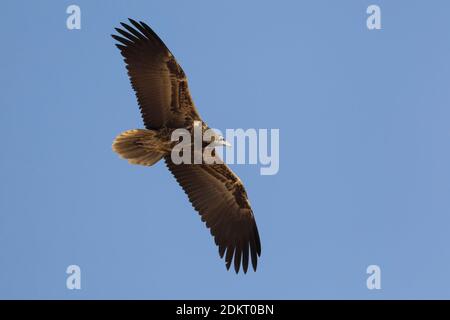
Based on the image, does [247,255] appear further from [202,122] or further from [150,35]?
[150,35]

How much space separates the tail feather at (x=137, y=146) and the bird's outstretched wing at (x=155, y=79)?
0.19m

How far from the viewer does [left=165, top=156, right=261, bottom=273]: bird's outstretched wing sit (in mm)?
12188

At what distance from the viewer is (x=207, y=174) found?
12492 millimetres

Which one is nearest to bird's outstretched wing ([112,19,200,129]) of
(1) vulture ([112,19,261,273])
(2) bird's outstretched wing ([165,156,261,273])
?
(1) vulture ([112,19,261,273])

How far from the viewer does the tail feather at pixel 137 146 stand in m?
11.6

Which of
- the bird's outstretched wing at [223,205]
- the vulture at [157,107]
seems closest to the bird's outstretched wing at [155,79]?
the vulture at [157,107]

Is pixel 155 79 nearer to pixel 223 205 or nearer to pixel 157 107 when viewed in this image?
pixel 157 107

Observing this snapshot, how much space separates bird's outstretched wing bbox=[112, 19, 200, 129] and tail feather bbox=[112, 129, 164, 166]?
189mm

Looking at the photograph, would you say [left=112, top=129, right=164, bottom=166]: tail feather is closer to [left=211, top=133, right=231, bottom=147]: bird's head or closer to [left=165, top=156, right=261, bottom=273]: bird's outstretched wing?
[left=165, top=156, right=261, bottom=273]: bird's outstretched wing

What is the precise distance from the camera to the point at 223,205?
12.5m

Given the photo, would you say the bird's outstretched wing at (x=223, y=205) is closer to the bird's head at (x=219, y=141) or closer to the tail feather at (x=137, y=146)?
the tail feather at (x=137, y=146)
